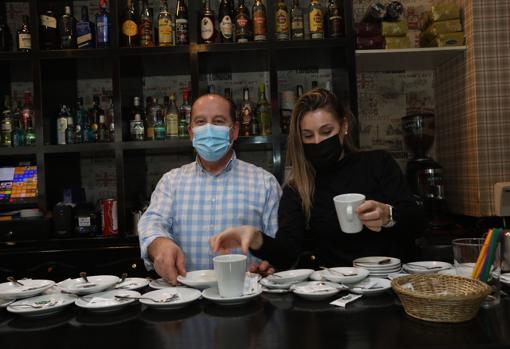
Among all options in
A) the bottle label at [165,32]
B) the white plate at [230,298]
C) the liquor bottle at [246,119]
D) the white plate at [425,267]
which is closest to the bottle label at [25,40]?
the bottle label at [165,32]

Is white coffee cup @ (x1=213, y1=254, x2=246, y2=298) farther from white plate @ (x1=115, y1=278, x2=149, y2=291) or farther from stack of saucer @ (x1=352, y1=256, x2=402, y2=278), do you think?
stack of saucer @ (x1=352, y1=256, x2=402, y2=278)

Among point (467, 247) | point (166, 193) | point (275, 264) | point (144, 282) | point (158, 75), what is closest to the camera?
point (467, 247)

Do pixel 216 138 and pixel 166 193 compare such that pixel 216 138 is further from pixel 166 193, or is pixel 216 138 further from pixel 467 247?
pixel 467 247

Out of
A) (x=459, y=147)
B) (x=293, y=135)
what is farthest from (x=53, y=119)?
(x=459, y=147)

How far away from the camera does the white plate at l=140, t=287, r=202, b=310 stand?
1065 millimetres

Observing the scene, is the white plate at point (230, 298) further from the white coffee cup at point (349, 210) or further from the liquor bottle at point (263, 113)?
the liquor bottle at point (263, 113)

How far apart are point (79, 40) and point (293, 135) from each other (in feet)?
5.18

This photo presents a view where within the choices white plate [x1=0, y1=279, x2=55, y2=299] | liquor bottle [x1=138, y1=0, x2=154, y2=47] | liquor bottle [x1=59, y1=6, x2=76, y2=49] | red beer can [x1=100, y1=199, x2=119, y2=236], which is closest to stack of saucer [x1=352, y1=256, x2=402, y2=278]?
white plate [x1=0, y1=279, x2=55, y2=299]

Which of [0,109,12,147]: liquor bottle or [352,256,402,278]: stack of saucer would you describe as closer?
[352,256,402,278]: stack of saucer

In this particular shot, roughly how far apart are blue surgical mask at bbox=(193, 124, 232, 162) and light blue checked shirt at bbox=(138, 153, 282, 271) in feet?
0.61

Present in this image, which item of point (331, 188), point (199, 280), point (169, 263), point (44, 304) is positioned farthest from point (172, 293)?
point (331, 188)

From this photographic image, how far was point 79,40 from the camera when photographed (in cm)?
261

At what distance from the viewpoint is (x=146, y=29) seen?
260 cm

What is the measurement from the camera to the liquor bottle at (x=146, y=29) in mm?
2594
